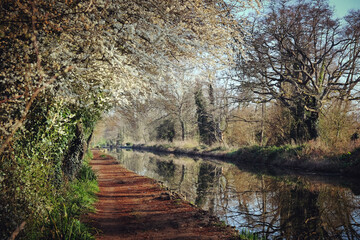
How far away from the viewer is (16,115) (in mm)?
4277

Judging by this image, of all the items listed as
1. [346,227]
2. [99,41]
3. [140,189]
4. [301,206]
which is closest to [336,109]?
[301,206]

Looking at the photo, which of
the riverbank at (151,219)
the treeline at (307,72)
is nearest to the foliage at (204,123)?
the treeline at (307,72)

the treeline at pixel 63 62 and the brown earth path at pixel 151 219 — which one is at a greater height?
the treeline at pixel 63 62

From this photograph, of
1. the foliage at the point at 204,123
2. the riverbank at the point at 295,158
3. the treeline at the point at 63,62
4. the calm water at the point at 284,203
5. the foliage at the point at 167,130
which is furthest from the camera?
the foliage at the point at 167,130

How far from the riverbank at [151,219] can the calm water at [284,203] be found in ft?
2.84

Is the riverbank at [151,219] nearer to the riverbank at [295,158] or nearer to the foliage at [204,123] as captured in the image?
the riverbank at [295,158]

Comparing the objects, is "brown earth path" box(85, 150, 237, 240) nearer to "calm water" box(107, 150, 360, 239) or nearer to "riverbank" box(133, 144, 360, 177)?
"calm water" box(107, 150, 360, 239)

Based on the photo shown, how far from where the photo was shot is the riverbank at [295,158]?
13.1m

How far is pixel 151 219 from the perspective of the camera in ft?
21.3

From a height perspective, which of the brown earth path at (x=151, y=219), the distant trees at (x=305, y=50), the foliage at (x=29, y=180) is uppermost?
the distant trees at (x=305, y=50)

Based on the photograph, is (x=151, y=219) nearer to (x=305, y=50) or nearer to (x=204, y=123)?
(x=305, y=50)

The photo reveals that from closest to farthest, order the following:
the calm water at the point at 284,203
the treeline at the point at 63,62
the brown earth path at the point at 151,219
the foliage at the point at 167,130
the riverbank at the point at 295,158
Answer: the treeline at the point at 63,62 < the brown earth path at the point at 151,219 < the calm water at the point at 284,203 < the riverbank at the point at 295,158 < the foliage at the point at 167,130

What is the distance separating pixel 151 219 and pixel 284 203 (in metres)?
4.31

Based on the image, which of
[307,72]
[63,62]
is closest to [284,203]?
[63,62]
